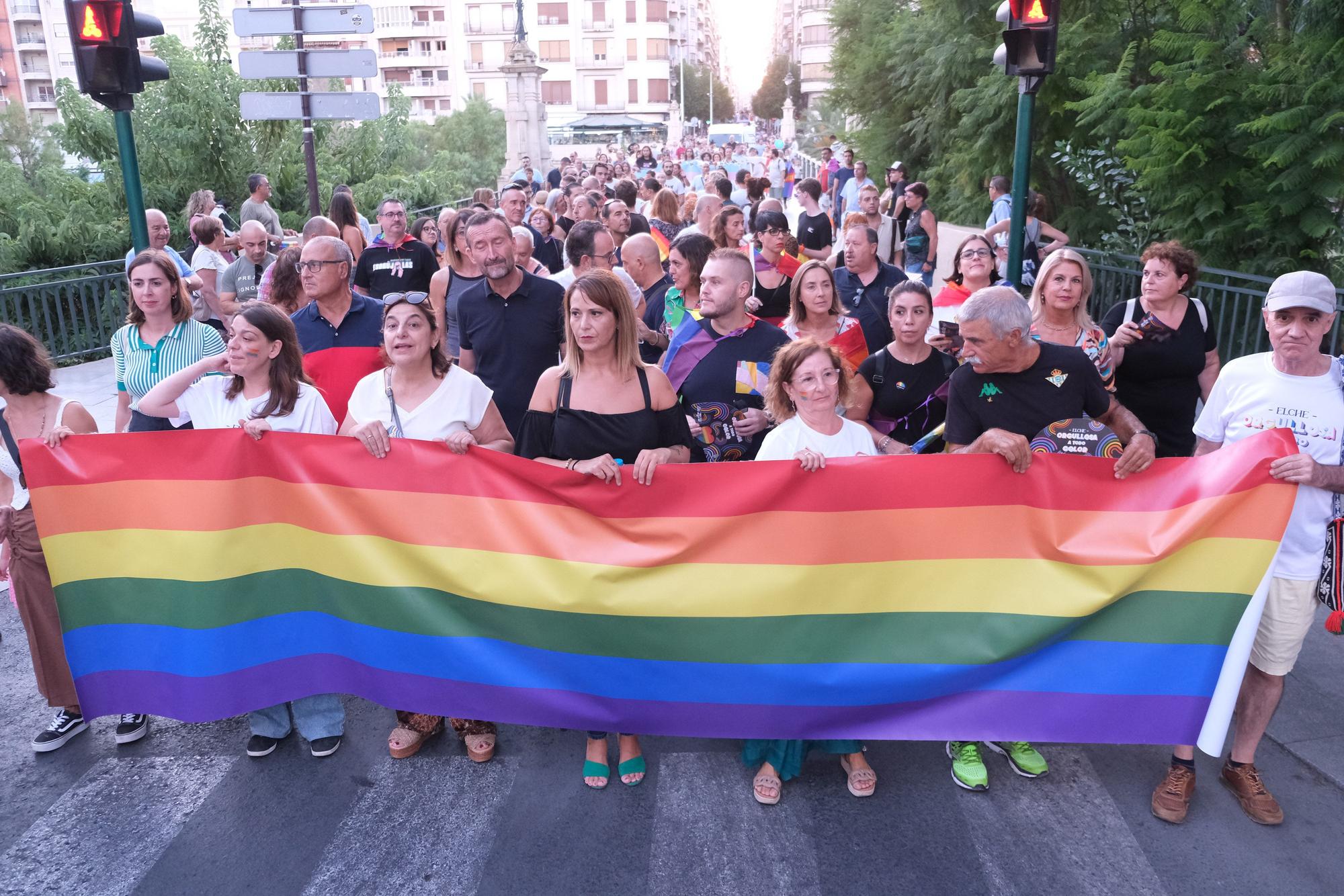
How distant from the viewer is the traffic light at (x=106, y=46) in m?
7.77

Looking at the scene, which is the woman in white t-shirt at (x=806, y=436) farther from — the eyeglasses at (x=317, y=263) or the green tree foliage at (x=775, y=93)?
the green tree foliage at (x=775, y=93)

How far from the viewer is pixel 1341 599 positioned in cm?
431

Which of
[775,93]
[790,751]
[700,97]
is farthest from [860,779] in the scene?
[775,93]

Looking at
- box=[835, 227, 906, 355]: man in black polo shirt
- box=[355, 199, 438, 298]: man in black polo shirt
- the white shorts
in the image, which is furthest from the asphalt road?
box=[355, 199, 438, 298]: man in black polo shirt

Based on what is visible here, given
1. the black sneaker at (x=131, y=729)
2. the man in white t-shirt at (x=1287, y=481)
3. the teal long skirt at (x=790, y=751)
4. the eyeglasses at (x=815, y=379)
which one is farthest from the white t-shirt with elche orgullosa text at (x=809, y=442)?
the black sneaker at (x=131, y=729)

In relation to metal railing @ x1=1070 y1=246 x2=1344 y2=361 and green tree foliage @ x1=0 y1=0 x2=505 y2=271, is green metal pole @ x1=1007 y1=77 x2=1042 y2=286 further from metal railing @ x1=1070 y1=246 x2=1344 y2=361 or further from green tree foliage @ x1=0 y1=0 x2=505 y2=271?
green tree foliage @ x1=0 y1=0 x2=505 y2=271

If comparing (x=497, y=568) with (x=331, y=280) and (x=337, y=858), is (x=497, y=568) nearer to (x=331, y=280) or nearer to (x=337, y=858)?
(x=337, y=858)

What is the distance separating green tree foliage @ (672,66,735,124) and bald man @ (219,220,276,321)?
10786 centimetres

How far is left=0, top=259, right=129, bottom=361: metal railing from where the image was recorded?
42.9ft

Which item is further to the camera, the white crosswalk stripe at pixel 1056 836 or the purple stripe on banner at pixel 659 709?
the purple stripe on banner at pixel 659 709

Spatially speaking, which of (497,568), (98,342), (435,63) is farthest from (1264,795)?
(435,63)

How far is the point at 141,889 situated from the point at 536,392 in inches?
93.7

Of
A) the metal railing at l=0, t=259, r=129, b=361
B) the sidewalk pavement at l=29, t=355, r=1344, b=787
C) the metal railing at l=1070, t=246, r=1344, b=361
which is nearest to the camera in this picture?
the sidewalk pavement at l=29, t=355, r=1344, b=787

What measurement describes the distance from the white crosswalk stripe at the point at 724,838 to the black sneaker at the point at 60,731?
275 cm
